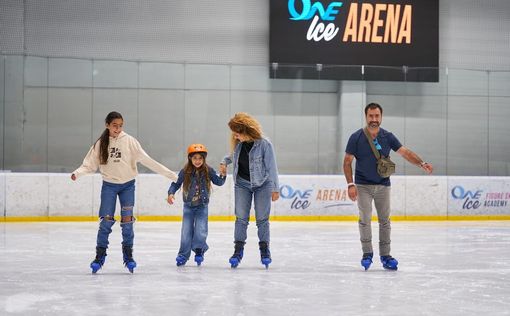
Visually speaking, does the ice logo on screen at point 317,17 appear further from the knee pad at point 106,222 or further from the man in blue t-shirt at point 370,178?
the knee pad at point 106,222

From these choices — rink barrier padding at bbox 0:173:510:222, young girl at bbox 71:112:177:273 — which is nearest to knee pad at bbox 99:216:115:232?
young girl at bbox 71:112:177:273

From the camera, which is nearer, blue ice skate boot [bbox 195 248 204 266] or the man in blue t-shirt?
the man in blue t-shirt

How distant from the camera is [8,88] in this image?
15.2 metres

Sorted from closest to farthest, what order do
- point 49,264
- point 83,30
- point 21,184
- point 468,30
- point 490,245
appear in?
point 49,264
point 490,245
point 21,184
point 83,30
point 468,30

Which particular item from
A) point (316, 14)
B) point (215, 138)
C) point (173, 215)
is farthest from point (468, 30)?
point (173, 215)

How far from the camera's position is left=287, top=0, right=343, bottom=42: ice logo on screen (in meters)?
18.9

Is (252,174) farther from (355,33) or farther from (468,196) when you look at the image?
(355,33)

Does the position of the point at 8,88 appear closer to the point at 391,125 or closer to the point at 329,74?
the point at 329,74

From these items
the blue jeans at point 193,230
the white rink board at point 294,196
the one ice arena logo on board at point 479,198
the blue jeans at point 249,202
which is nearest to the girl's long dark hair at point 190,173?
the blue jeans at point 193,230

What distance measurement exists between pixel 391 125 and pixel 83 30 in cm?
682

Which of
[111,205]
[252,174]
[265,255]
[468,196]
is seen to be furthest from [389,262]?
[468,196]

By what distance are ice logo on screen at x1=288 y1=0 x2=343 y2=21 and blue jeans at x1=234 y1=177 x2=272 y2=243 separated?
11585 mm

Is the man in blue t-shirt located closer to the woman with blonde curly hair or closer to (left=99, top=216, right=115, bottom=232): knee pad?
the woman with blonde curly hair

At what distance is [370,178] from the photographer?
24.6 ft
